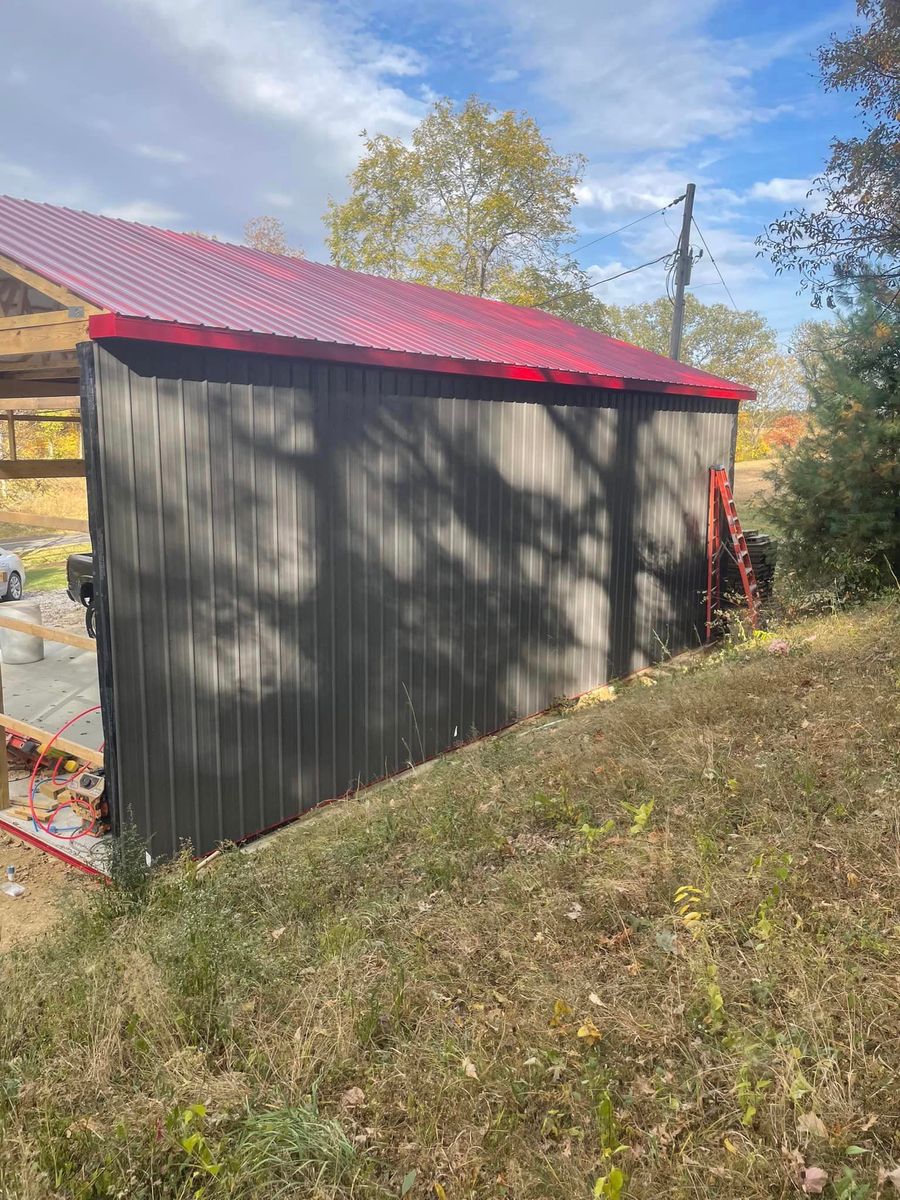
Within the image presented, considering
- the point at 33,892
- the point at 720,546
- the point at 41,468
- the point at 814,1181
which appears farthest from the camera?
the point at 720,546

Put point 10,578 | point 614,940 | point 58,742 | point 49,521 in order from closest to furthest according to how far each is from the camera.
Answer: point 614,940, point 58,742, point 49,521, point 10,578

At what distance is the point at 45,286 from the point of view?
446 cm

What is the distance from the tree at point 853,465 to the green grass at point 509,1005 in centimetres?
484

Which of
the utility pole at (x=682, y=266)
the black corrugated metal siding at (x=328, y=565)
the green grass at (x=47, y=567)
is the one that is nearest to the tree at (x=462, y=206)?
the utility pole at (x=682, y=266)

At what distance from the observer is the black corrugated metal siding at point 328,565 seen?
460 centimetres

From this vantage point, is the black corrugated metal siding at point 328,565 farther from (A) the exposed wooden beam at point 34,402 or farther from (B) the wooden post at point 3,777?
(A) the exposed wooden beam at point 34,402

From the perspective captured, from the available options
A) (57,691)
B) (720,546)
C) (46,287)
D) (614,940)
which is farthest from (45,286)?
(720,546)

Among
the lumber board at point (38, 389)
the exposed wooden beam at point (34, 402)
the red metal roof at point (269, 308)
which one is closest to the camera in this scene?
the red metal roof at point (269, 308)

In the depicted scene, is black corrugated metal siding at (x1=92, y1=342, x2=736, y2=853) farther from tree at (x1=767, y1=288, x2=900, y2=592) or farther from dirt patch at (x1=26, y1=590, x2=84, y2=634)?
dirt patch at (x1=26, y1=590, x2=84, y2=634)

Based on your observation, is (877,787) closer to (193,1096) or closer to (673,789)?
(673,789)

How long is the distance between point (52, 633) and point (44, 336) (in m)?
1.75

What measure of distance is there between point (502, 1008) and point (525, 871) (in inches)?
36.2

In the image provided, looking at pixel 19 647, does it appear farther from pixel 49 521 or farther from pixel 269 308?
pixel 269 308

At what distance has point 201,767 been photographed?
16.3 feet
